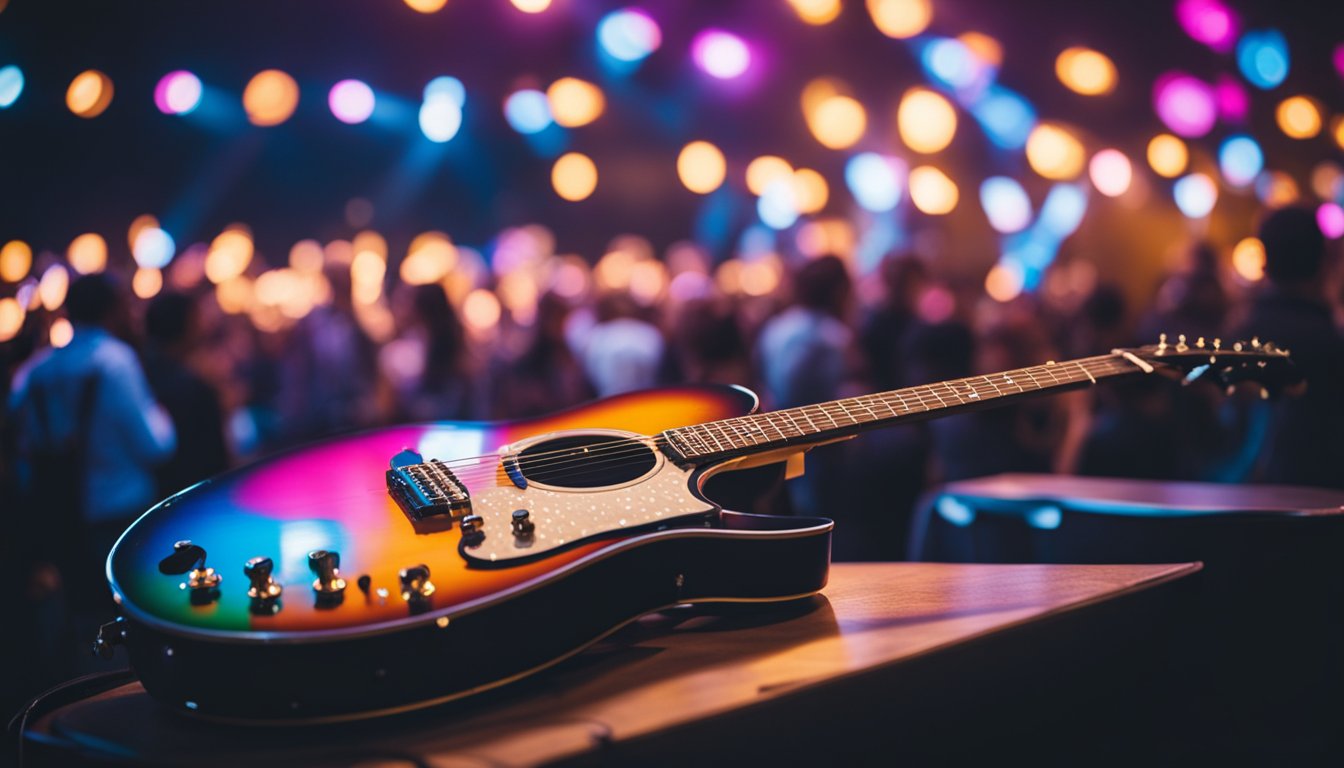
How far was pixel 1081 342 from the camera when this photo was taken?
438 cm

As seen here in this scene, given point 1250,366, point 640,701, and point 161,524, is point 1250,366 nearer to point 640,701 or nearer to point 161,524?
point 640,701

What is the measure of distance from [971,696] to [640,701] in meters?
0.55

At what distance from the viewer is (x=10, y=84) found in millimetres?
6207

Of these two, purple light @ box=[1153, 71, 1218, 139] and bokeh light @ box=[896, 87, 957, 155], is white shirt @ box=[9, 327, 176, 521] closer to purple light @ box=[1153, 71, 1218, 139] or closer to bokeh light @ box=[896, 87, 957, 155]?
bokeh light @ box=[896, 87, 957, 155]

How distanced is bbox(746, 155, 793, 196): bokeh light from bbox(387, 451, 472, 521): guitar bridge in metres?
10.4

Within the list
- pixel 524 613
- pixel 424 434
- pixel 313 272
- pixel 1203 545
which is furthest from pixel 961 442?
pixel 313 272

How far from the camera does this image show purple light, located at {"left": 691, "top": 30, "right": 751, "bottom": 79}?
976 cm

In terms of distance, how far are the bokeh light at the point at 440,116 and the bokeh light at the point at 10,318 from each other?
26.3 feet

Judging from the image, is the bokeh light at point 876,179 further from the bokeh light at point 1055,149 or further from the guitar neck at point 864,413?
the guitar neck at point 864,413

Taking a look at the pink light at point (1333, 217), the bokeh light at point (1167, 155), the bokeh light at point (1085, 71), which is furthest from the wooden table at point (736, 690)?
the pink light at point (1333, 217)

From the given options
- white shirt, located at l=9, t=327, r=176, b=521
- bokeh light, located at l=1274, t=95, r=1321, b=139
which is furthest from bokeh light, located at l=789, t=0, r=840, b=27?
white shirt, located at l=9, t=327, r=176, b=521

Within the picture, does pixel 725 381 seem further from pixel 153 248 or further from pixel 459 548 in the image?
pixel 153 248

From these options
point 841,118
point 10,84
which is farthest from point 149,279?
point 841,118

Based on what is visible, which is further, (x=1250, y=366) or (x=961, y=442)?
(x=961, y=442)
